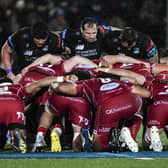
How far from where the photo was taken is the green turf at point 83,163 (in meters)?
11.2

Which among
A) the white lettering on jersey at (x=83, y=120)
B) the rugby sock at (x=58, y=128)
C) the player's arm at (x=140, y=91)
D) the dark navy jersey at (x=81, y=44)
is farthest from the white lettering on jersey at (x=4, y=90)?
the dark navy jersey at (x=81, y=44)

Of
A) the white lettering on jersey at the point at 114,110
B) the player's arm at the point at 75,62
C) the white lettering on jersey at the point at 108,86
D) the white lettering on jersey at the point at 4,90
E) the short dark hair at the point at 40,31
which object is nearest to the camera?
the white lettering on jersey at the point at 114,110

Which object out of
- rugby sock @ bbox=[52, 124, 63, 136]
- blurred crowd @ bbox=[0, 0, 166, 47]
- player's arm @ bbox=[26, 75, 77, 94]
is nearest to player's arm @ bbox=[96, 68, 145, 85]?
player's arm @ bbox=[26, 75, 77, 94]

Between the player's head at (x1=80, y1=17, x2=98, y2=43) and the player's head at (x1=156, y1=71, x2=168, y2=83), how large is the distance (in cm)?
161

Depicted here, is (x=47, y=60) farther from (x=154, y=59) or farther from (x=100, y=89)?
(x=154, y=59)

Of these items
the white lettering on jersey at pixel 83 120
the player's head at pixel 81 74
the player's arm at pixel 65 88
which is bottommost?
the white lettering on jersey at pixel 83 120

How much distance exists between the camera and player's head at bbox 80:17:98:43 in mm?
14648

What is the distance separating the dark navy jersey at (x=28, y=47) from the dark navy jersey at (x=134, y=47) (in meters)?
0.80

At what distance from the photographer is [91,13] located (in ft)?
84.1

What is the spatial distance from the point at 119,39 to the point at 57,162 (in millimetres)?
3998

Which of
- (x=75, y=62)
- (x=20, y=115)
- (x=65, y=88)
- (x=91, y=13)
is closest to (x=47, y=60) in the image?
(x=75, y=62)

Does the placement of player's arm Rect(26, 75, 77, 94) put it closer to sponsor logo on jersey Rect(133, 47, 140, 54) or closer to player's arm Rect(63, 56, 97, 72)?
player's arm Rect(63, 56, 97, 72)

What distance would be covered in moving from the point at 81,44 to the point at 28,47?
32.9 inches

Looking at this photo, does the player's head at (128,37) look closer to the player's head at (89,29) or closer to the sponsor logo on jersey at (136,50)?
the sponsor logo on jersey at (136,50)
